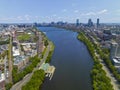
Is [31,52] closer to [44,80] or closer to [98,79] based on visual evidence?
[44,80]

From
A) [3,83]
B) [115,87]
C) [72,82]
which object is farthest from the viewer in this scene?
[72,82]

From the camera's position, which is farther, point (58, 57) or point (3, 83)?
point (58, 57)

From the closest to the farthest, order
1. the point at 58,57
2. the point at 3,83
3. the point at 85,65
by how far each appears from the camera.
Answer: the point at 3,83, the point at 85,65, the point at 58,57

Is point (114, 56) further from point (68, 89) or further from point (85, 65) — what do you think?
point (68, 89)

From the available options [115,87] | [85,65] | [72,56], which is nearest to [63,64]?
[85,65]

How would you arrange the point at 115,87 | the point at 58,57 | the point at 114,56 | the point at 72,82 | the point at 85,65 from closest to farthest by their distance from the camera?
the point at 115,87
the point at 72,82
the point at 85,65
the point at 114,56
the point at 58,57

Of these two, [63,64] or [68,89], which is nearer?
[68,89]

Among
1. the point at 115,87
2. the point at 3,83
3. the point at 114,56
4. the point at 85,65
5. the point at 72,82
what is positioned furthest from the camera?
the point at 114,56

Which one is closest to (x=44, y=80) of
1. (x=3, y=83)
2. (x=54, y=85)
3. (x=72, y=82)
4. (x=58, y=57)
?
(x=54, y=85)

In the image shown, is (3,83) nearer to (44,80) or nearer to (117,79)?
(44,80)
